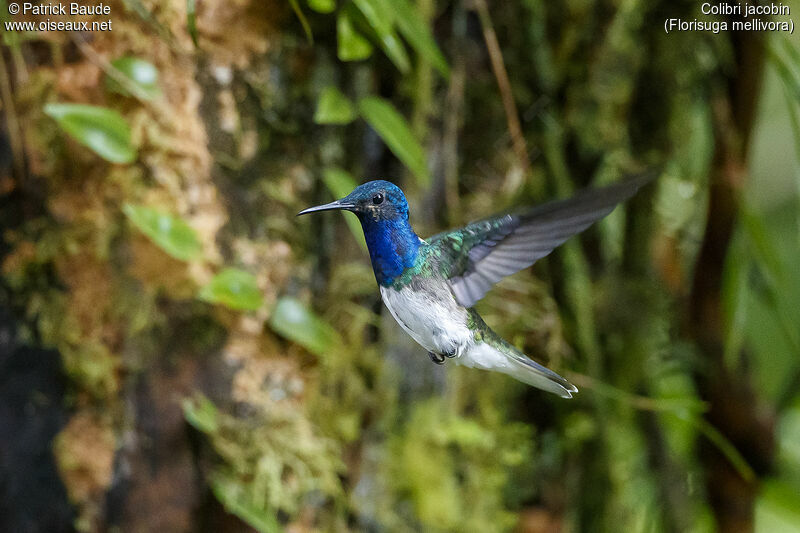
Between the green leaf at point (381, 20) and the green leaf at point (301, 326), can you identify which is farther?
the green leaf at point (301, 326)

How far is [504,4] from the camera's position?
4.96ft

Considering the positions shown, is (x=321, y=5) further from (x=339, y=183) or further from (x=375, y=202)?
(x=375, y=202)

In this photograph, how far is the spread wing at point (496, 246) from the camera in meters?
0.64

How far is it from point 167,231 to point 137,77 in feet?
0.88

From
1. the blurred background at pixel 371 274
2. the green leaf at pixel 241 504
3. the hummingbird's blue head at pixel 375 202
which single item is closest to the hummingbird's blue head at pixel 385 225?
the hummingbird's blue head at pixel 375 202

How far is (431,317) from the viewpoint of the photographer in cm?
66

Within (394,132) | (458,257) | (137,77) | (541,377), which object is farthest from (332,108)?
(541,377)

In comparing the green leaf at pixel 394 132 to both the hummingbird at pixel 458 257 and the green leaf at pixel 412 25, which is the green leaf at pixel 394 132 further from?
the hummingbird at pixel 458 257

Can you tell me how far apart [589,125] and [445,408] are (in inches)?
30.1

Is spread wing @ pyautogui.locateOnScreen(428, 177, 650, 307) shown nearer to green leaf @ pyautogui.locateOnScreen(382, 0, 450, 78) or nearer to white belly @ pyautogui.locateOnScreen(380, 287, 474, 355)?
white belly @ pyautogui.locateOnScreen(380, 287, 474, 355)

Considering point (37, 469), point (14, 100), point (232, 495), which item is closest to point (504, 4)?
point (14, 100)

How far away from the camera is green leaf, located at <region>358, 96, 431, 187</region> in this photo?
1.17 m

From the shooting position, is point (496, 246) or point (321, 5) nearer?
point (496, 246)

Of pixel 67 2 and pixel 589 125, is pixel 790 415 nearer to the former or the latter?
pixel 589 125
